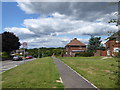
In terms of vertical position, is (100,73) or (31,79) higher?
(31,79)

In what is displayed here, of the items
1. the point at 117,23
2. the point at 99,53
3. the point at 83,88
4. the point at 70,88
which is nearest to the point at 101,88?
the point at 83,88

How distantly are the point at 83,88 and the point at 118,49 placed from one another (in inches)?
119

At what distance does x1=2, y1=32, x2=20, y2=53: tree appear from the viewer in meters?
47.4

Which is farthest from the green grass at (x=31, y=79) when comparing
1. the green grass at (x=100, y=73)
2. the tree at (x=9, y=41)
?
the tree at (x=9, y=41)

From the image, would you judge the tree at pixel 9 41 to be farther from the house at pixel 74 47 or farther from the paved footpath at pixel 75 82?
the paved footpath at pixel 75 82

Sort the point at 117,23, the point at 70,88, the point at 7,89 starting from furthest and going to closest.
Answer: the point at 70,88 → the point at 7,89 → the point at 117,23

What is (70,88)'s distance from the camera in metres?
6.93

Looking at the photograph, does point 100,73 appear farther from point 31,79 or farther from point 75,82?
point 31,79

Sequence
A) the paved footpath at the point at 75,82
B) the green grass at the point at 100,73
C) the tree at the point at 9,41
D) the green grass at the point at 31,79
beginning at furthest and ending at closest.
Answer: the tree at the point at 9,41 → the paved footpath at the point at 75,82 → the green grass at the point at 31,79 → the green grass at the point at 100,73

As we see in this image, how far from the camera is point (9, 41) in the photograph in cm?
4762

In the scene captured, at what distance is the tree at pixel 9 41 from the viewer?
47.4m

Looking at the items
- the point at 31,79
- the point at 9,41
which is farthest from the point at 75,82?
the point at 9,41

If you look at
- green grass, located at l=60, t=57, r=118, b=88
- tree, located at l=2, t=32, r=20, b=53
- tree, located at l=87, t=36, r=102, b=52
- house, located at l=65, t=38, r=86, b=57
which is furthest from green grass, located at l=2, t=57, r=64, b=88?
tree, located at l=87, t=36, r=102, b=52

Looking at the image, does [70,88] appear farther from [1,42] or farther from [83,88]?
[1,42]
